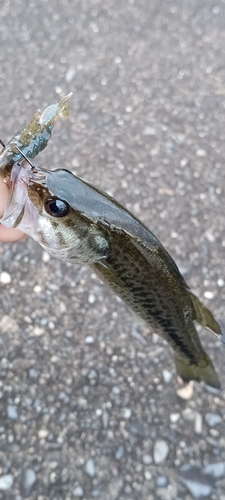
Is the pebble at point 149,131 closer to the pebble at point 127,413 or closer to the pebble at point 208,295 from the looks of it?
the pebble at point 208,295

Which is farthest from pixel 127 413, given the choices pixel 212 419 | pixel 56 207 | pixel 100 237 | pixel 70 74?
pixel 70 74

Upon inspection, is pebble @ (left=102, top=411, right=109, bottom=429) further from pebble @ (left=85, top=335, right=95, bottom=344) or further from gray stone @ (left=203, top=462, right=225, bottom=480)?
gray stone @ (left=203, top=462, right=225, bottom=480)

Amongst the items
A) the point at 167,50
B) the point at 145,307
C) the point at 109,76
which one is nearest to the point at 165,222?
the point at 145,307

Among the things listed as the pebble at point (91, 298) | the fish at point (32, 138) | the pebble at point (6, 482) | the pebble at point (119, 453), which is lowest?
the pebble at point (119, 453)

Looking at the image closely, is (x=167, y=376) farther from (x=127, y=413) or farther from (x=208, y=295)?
(x=208, y=295)

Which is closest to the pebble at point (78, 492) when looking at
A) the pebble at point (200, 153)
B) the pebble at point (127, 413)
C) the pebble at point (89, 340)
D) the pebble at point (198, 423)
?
the pebble at point (127, 413)

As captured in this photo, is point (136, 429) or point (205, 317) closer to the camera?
point (205, 317)
